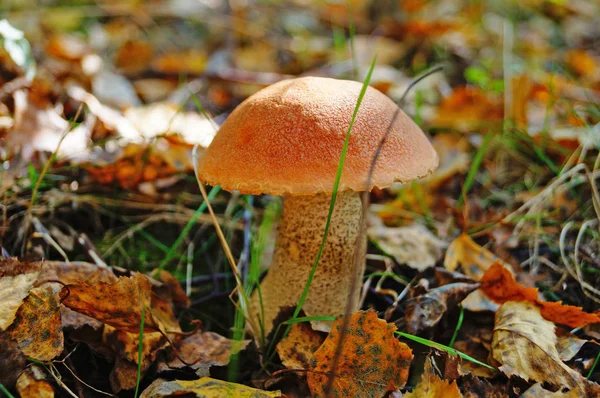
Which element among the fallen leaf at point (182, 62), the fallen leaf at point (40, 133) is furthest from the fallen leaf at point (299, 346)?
the fallen leaf at point (182, 62)

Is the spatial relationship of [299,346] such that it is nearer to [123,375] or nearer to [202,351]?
[202,351]

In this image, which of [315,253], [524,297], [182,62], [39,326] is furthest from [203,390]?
[182,62]

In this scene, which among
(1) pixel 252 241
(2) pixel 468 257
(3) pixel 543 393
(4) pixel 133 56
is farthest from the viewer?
(4) pixel 133 56

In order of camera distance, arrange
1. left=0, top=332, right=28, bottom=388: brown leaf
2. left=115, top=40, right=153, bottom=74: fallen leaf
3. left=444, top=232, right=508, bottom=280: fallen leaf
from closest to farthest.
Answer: left=0, top=332, right=28, bottom=388: brown leaf
left=444, top=232, right=508, bottom=280: fallen leaf
left=115, top=40, right=153, bottom=74: fallen leaf

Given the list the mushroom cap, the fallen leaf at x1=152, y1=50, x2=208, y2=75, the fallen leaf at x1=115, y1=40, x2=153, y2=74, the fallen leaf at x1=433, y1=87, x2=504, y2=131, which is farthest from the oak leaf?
the fallen leaf at x1=115, y1=40, x2=153, y2=74

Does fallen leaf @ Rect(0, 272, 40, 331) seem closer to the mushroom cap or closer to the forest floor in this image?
the forest floor

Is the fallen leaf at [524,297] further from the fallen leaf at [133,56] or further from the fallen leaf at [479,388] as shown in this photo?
the fallen leaf at [133,56]
